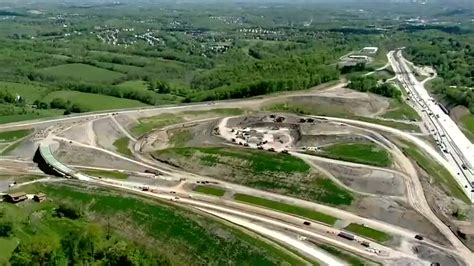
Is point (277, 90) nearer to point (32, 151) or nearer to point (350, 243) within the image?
point (32, 151)

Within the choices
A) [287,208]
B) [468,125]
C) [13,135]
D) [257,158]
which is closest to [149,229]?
[287,208]

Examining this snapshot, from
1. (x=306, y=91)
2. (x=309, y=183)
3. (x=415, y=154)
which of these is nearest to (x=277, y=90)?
(x=306, y=91)

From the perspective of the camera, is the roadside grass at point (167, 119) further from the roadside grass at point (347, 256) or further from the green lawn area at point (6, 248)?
the roadside grass at point (347, 256)

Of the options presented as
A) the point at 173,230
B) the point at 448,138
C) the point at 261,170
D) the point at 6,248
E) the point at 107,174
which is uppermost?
the point at 261,170

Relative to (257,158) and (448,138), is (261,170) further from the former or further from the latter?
(448,138)

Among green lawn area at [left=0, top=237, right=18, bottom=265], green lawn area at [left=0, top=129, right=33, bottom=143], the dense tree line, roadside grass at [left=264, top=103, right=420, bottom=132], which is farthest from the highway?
green lawn area at [left=0, top=129, right=33, bottom=143]

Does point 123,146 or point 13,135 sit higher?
point 123,146

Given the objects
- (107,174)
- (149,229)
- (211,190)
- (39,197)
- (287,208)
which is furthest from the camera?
(107,174)

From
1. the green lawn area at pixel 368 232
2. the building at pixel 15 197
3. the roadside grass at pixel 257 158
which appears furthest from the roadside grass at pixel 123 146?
the green lawn area at pixel 368 232
